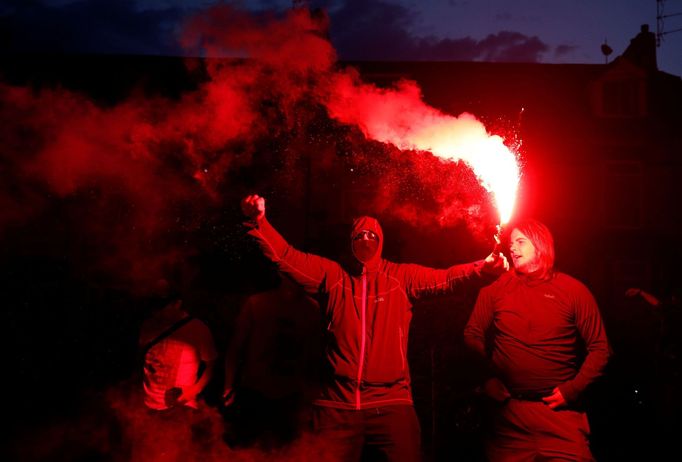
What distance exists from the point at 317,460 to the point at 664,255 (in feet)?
51.9

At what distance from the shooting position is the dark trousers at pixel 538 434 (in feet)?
13.3

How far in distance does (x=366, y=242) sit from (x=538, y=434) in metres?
2.07

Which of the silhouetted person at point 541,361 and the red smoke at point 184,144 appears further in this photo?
the red smoke at point 184,144

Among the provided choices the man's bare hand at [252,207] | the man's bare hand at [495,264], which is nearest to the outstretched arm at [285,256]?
the man's bare hand at [252,207]

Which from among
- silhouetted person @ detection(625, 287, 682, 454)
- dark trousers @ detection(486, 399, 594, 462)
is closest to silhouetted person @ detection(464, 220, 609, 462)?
dark trousers @ detection(486, 399, 594, 462)

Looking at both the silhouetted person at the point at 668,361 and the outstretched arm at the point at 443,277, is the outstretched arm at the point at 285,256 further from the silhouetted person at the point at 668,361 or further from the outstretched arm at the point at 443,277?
the silhouetted person at the point at 668,361

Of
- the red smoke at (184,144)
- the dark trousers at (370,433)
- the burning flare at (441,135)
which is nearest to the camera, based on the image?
the dark trousers at (370,433)

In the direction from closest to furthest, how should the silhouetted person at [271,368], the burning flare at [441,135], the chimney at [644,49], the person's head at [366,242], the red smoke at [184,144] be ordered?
the person's head at [366,242]
the burning flare at [441,135]
the silhouetted person at [271,368]
the red smoke at [184,144]
the chimney at [644,49]

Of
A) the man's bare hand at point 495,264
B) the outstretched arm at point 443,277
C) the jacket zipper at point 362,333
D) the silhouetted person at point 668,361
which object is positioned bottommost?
the silhouetted person at point 668,361

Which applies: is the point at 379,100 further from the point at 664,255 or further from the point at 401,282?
the point at 664,255

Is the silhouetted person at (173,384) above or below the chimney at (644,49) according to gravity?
below

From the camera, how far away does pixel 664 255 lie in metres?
16.3

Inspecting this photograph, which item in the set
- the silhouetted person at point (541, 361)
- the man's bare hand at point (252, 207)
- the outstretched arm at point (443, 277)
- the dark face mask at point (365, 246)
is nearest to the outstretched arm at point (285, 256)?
the man's bare hand at point (252, 207)

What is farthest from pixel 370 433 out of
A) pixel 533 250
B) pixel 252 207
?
pixel 533 250
